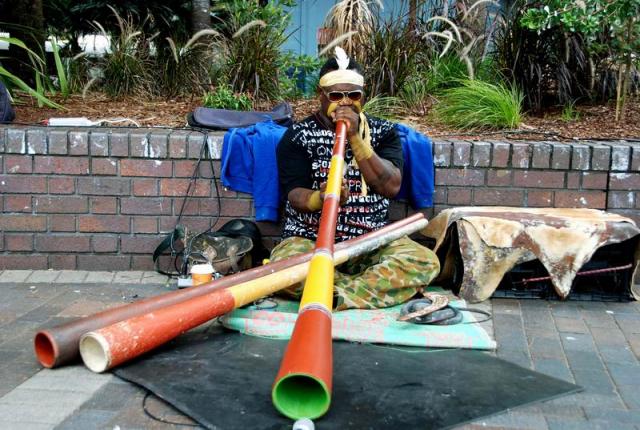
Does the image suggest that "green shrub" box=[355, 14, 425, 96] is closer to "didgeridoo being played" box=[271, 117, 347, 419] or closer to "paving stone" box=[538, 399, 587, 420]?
"didgeridoo being played" box=[271, 117, 347, 419]

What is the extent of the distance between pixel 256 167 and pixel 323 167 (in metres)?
0.52

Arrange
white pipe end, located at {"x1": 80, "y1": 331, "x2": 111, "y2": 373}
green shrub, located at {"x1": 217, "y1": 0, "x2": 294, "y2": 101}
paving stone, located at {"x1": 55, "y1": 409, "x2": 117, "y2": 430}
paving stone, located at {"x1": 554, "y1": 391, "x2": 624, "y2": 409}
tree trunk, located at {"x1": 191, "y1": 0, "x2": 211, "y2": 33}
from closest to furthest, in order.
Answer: paving stone, located at {"x1": 55, "y1": 409, "x2": 117, "y2": 430} → paving stone, located at {"x1": 554, "y1": 391, "x2": 624, "y2": 409} → white pipe end, located at {"x1": 80, "y1": 331, "x2": 111, "y2": 373} → green shrub, located at {"x1": 217, "y1": 0, "x2": 294, "y2": 101} → tree trunk, located at {"x1": 191, "y1": 0, "x2": 211, "y2": 33}

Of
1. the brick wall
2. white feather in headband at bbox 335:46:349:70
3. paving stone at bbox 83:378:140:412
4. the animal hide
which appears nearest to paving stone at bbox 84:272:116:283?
the brick wall

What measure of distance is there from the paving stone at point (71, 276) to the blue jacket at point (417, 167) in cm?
187

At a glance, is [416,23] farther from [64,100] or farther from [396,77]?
[64,100]

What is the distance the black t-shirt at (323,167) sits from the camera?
384 cm

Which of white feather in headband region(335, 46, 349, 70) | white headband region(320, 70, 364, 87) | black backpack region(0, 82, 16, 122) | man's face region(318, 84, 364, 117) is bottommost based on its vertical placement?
black backpack region(0, 82, 16, 122)

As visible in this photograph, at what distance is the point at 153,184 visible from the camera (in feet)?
14.0

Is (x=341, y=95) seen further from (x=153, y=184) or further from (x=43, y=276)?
(x=43, y=276)

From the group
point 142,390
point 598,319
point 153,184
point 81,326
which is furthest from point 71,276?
point 598,319

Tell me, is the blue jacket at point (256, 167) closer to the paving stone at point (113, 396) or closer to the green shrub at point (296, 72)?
the green shrub at point (296, 72)

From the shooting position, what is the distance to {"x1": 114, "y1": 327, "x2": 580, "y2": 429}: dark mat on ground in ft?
7.89

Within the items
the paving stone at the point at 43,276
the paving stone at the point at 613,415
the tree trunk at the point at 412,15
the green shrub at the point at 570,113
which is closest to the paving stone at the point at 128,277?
the paving stone at the point at 43,276

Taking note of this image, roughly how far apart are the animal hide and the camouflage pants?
0.65 feet
